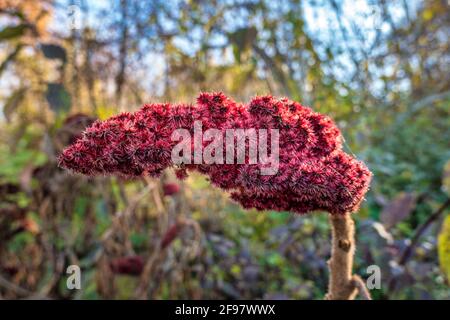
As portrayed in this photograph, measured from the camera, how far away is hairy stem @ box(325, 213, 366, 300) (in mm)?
925

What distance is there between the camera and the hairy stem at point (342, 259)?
3.04 ft

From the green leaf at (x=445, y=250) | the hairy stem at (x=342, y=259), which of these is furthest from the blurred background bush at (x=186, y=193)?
the hairy stem at (x=342, y=259)

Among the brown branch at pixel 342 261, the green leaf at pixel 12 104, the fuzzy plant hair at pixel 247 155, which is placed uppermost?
the green leaf at pixel 12 104

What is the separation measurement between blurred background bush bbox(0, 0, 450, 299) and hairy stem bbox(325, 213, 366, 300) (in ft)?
1.43

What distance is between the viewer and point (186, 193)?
2.40 m

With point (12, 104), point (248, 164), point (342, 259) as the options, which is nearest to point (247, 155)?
point (248, 164)

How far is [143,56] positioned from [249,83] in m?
0.65

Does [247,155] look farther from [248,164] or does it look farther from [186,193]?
[186,193]

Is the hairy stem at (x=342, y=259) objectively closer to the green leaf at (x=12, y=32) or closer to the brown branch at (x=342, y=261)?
the brown branch at (x=342, y=261)

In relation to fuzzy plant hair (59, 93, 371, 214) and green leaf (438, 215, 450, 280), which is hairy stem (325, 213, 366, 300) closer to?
fuzzy plant hair (59, 93, 371, 214)

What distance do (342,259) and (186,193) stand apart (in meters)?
1.52

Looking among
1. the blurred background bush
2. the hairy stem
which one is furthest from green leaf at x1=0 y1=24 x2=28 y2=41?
the hairy stem

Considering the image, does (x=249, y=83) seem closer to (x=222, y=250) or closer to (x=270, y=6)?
(x=270, y=6)

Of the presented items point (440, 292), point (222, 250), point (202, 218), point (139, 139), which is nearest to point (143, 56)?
point (202, 218)
